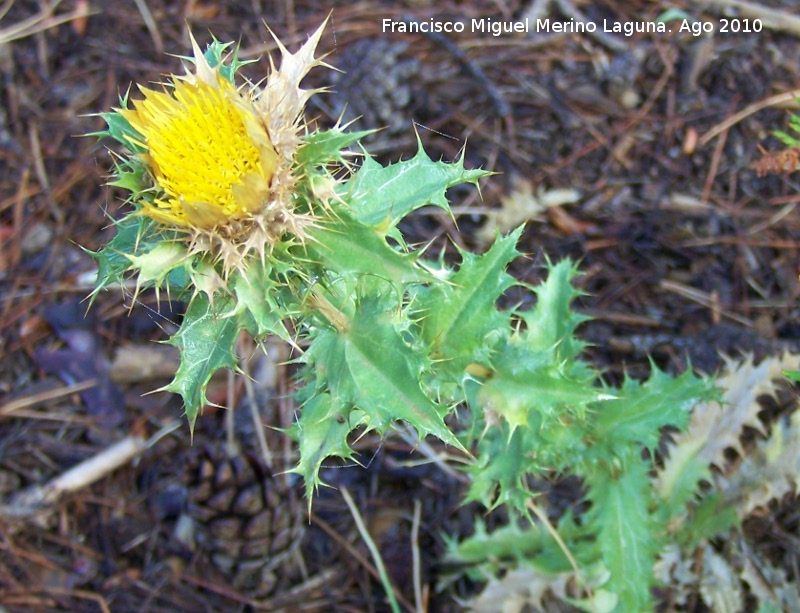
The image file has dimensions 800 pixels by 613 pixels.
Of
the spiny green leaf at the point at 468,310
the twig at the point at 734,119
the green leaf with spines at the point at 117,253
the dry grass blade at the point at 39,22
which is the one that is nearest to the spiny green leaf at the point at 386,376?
the spiny green leaf at the point at 468,310

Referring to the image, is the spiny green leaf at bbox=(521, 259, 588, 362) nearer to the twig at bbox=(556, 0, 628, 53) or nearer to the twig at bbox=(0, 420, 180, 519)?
the twig at bbox=(0, 420, 180, 519)

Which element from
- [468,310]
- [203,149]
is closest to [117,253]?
[203,149]

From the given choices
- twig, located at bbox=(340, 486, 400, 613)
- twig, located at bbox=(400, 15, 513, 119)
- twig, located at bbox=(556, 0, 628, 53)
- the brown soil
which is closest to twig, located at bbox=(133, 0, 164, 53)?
the brown soil

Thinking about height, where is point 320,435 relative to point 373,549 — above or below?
above

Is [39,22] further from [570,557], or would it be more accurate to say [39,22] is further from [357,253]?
[570,557]

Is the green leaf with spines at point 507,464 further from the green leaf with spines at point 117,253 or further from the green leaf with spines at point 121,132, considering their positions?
the green leaf with spines at point 121,132

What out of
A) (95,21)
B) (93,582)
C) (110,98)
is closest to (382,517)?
(93,582)
